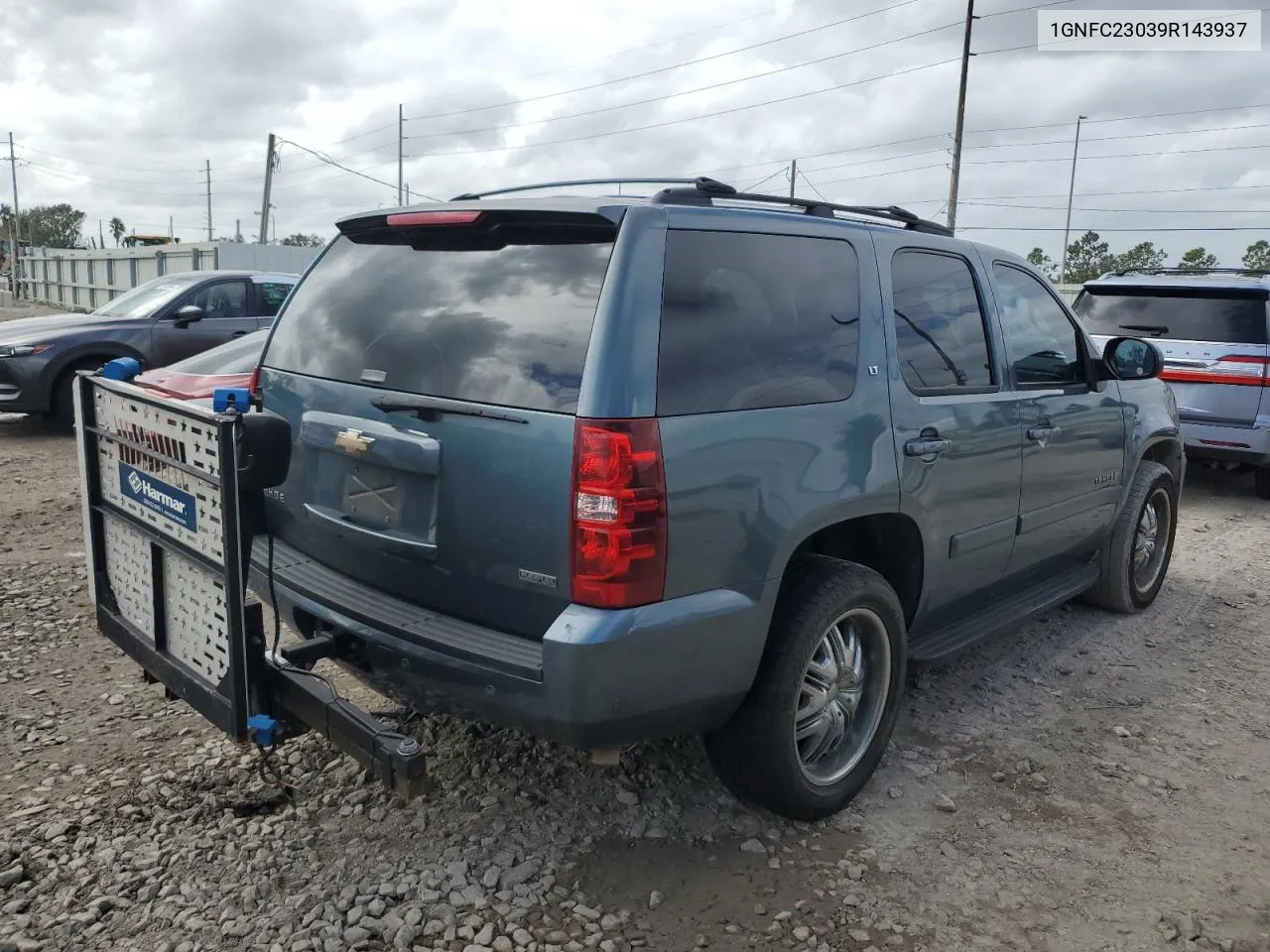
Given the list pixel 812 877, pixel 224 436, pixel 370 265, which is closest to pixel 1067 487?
pixel 812 877

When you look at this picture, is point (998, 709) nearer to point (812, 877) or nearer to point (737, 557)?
point (812, 877)

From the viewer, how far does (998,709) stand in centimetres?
417

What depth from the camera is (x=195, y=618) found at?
279 centimetres

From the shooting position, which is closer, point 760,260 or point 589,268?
point 589,268

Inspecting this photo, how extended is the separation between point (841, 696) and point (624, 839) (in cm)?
83

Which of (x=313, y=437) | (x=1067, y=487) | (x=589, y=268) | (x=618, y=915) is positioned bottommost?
(x=618, y=915)

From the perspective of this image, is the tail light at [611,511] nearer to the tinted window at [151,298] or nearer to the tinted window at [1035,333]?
the tinted window at [1035,333]

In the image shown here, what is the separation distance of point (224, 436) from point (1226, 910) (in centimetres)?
306

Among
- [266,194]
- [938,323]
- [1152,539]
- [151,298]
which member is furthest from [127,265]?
[938,323]

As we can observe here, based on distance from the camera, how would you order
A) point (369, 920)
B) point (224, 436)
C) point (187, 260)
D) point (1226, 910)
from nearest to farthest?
1. point (224, 436)
2. point (369, 920)
3. point (1226, 910)
4. point (187, 260)

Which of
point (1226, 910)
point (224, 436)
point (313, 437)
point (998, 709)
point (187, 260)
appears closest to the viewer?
Result: point (224, 436)

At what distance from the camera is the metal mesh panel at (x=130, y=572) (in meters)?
3.02

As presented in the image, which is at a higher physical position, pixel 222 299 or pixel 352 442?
pixel 222 299

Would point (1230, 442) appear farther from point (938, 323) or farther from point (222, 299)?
point (222, 299)
